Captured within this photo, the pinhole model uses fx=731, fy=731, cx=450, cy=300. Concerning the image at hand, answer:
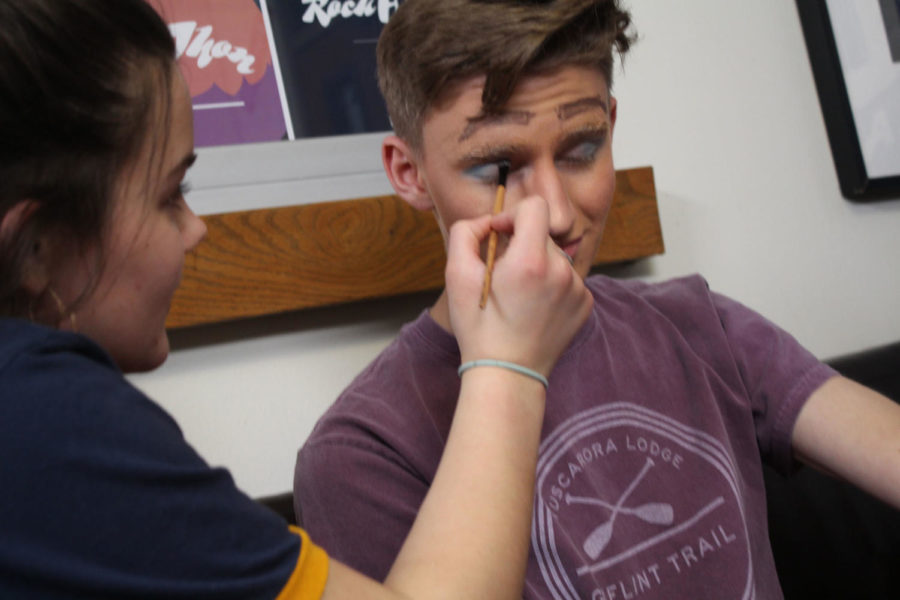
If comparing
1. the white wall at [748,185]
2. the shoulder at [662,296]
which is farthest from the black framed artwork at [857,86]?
the shoulder at [662,296]

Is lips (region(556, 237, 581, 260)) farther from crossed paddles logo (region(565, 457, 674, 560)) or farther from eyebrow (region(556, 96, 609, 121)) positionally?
crossed paddles logo (region(565, 457, 674, 560))

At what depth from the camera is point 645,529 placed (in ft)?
2.34

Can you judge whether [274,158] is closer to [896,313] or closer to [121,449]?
[121,449]

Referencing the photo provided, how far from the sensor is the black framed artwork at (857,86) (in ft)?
4.04

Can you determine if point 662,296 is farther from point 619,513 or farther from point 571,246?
point 619,513

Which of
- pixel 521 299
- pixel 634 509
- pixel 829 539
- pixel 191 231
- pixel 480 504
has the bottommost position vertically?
pixel 829 539

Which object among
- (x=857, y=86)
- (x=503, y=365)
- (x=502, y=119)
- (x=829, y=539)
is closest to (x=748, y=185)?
(x=857, y=86)

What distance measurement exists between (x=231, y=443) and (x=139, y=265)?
0.47m

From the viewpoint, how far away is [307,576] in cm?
38

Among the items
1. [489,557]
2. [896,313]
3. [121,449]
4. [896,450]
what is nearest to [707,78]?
[896,313]

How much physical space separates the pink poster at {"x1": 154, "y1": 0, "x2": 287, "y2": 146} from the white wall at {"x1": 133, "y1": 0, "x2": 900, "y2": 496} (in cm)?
27

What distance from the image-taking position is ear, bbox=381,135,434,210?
0.81 metres

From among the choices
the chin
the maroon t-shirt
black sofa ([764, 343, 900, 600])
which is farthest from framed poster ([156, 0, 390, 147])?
black sofa ([764, 343, 900, 600])

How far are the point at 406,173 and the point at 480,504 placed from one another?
0.48m
